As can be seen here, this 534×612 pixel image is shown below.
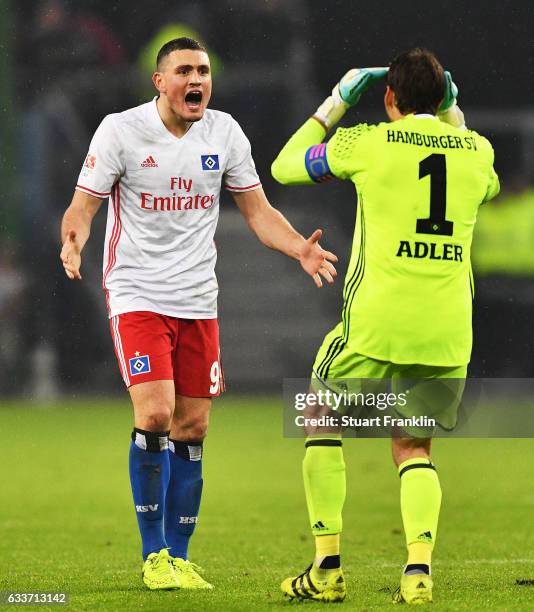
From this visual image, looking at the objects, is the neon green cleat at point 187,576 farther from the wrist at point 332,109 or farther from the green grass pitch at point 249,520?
the wrist at point 332,109

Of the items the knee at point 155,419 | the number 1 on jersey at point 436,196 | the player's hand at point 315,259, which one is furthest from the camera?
the knee at point 155,419

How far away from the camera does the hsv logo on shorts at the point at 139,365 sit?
6.04 m

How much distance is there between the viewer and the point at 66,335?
18438mm

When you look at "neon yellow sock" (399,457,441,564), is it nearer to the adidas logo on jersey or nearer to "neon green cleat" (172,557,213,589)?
"neon green cleat" (172,557,213,589)

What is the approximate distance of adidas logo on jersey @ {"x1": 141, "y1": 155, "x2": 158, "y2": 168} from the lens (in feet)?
20.3

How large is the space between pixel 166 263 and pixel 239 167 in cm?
60

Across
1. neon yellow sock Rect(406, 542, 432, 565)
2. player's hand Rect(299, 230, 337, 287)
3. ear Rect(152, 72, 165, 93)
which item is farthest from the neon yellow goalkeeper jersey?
ear Rect(152, 72, 165, 93)

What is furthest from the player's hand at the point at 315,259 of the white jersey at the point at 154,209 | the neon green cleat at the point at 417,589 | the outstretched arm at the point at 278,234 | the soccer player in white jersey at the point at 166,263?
the neon green cleat at the point at 417,589

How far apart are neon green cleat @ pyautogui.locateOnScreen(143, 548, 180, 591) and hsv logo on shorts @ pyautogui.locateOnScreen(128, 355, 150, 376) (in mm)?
735

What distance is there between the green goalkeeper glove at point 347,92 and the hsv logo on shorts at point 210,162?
2.73 ft

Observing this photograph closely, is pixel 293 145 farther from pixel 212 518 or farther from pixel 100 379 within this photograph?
pixel 100 379

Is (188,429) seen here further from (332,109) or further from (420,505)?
(332,109)

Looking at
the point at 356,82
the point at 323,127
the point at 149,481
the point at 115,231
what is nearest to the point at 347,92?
the point at 356,82

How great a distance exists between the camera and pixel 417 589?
5.20 m
